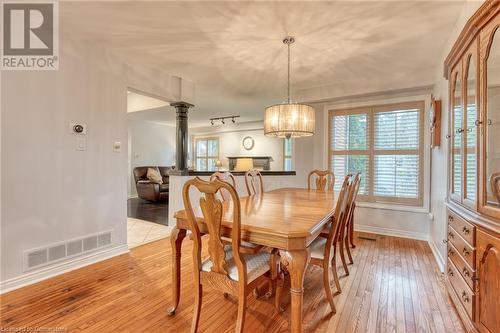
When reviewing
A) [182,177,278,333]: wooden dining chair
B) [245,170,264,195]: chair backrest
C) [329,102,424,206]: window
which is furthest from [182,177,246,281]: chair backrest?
[329,102,424,206]: window

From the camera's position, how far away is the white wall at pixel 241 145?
24.8ft

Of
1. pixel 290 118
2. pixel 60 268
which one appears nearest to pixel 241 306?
pixel 290 118

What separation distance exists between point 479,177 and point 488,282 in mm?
606

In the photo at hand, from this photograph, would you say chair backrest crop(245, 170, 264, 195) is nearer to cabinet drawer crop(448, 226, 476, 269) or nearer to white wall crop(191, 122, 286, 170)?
cabinet drawer crop(448, 226, 476, 269)

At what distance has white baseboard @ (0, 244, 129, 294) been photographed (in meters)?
2.10

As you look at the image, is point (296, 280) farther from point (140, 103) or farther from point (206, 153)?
point (206, 153)

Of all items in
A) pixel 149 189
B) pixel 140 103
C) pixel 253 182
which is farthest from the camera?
pixel 149 189

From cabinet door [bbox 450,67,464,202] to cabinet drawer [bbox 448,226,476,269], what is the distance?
0.27 metres

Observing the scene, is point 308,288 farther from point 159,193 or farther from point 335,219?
point 159,193

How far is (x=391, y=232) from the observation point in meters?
3.75

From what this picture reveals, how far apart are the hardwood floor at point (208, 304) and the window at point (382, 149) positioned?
1375 millimetres

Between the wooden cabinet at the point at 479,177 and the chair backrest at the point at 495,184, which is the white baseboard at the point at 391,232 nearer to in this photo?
the wooden cabinet at the point at 479,177

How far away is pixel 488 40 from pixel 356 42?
4.17 feet

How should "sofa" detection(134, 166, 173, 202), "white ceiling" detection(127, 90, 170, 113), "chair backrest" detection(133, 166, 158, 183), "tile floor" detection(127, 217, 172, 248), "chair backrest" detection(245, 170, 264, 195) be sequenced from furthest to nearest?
"chair backrest" detection(133, 166, 158, 183) → "sofa" detection(134, 166, 173, 202) → "white ceiling" detection(127, 90, 170, 113) → "tile floor" detection(127, 217, 172, 248) → "chair backrest" detection(245, 170, 264, 195)
